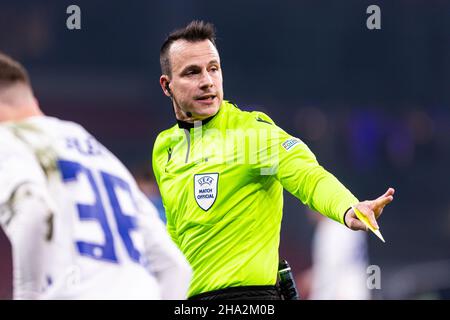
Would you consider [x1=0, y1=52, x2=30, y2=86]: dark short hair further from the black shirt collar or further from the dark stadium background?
the dark stadium background

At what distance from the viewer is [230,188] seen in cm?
548

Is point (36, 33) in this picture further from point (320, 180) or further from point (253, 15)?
point (320, 180)

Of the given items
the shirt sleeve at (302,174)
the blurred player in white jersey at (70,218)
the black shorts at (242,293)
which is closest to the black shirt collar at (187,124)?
the shirt sleeve at (302,174)

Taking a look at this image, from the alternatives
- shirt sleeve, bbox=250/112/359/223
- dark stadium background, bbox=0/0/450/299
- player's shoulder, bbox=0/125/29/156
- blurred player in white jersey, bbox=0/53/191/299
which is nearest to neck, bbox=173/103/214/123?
shirt sleeve, bbox=250/112/359/223


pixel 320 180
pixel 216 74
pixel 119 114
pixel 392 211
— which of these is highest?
pixel 216 74

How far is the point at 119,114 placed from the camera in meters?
19.8

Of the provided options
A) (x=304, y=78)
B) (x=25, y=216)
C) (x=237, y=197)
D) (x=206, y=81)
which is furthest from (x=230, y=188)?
(x=304, y=78)

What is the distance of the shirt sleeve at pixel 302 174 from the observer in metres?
4.99

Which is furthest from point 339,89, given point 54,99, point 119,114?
point 54,99

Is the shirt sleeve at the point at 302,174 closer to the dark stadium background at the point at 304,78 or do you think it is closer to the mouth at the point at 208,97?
the mouth at the point at 208,97

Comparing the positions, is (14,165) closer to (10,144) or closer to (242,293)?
(10,144)

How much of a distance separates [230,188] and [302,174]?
47 centimetres

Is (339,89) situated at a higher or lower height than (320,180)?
lower
